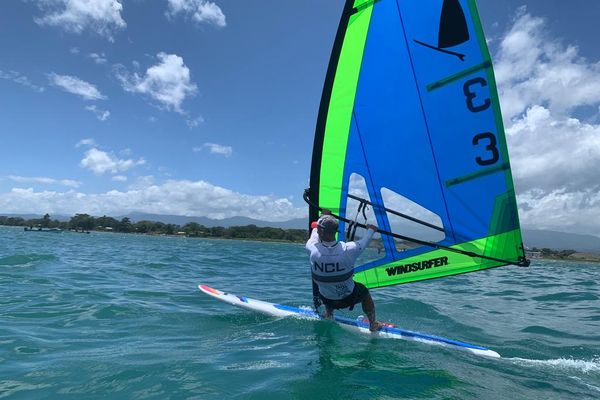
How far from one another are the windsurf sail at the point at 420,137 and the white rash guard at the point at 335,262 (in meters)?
0.59

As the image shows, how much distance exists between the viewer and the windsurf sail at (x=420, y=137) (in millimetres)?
5492

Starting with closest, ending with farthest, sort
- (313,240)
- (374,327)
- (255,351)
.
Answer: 1. (255,351)
2. (313,240)
3. (374,327)

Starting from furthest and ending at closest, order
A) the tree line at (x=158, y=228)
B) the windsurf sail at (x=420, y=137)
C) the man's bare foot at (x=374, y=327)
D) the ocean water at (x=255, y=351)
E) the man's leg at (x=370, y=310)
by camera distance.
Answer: the tree line at (x=158, y=228) → the man's bare foot at (x=374, y=327) → the man's leg at (x=370, y=310) → the windsurf sail at (x=420, y=137) → the ocean water at (x=255, y=351)

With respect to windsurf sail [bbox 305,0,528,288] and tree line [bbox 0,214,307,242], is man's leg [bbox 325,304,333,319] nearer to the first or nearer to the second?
windsurf sail [bbox 305,0,528,288]

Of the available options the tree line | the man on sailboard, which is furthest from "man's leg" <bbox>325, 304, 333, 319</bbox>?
the tree line

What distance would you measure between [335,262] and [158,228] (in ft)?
568

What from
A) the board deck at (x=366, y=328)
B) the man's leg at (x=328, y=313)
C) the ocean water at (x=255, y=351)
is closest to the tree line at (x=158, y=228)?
the ocean water at (x=255, y=351)

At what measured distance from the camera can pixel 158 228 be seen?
169375 mm

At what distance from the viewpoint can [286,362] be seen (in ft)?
17.6

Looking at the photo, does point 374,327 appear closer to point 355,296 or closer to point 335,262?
point 355,296

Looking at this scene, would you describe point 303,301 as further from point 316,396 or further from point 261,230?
point 261,230

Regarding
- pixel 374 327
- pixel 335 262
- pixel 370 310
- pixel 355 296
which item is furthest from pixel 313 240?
pixel 374 327

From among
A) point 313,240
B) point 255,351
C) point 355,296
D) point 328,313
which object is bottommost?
point 255,351

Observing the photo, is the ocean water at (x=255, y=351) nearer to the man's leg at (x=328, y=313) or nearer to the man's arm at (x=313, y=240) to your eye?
the man's leg at (x=328, y=313)
